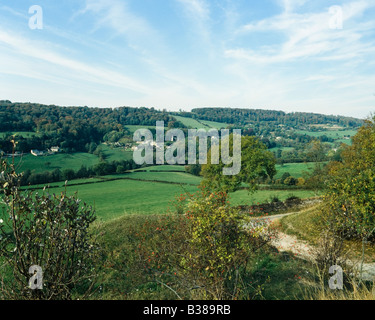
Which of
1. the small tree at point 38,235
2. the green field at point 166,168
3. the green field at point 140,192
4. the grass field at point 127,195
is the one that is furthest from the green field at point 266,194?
the small tree at point 38,235

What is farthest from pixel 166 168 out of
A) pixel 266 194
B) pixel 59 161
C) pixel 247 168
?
pixel 247 168

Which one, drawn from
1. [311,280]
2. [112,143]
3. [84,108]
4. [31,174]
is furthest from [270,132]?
A: [311,280]

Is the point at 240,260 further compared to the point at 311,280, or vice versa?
the point at 311,280

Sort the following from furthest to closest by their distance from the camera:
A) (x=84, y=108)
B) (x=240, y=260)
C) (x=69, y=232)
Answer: (x=84, y=108), (x=240, y=260), (x=69, y=232)

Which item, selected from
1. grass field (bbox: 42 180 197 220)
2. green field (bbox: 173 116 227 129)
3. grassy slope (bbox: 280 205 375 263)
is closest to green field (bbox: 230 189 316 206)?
grass field (bbox: 42 180 197 220)

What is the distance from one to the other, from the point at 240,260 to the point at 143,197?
87.7ft

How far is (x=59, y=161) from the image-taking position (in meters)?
41.8

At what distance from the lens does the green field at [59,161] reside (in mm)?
38375

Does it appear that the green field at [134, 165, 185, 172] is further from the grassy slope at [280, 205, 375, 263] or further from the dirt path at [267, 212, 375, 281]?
the dirt path at [267, 212, 375, 281]

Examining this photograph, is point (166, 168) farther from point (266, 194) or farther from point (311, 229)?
point (311, 229)
